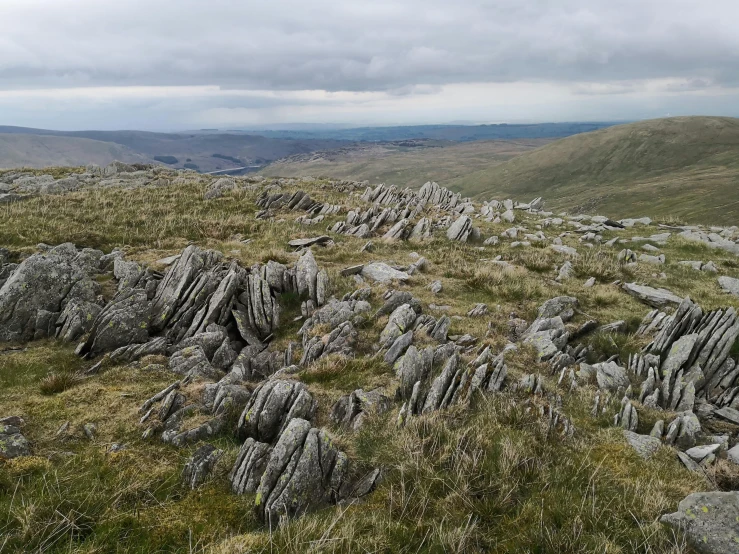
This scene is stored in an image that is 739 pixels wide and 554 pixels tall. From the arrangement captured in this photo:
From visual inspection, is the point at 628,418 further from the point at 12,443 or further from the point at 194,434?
the point at 12,443

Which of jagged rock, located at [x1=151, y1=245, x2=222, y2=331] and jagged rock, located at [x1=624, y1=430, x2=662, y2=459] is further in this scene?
jagged rock, located at [x1=151, y1=245, x2=222, y2=331]

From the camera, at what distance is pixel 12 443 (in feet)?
23.5

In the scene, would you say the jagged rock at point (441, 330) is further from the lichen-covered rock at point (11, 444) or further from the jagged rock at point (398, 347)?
the lichen-covered rock at point (11, 444)

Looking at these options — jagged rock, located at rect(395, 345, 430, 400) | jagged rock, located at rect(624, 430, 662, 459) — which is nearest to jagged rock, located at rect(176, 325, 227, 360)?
jagged rock, located at rect(395, 345, 430, 400)

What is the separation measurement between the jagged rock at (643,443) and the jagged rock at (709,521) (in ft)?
6.10

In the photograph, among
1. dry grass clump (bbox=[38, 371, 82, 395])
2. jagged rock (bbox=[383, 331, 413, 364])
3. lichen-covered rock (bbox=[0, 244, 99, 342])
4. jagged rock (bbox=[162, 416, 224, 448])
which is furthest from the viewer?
lichen-covered rock (bbox=[0, 244, 99, 342])

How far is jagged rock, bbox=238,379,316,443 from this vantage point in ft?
28.1

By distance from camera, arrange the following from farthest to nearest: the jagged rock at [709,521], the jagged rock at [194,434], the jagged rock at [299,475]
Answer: the jagged rock at [194,434]
the jagged rock at [299,475]
the jagged rock at [709,521]

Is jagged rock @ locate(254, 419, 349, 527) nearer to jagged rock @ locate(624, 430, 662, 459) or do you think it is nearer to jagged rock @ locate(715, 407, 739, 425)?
jagged rock @ locate(624, 430, 662, 459)

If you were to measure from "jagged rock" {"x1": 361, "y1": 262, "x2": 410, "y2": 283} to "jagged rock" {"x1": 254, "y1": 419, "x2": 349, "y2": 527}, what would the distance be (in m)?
11.2

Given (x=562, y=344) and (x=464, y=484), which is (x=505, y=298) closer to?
(x=562, y=344)

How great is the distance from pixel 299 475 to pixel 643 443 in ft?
22.4

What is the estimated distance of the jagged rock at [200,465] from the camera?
22.9 ft

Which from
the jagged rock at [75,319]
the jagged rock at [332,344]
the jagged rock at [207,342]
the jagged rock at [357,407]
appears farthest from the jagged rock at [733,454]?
the jagged rock at [75,319]
